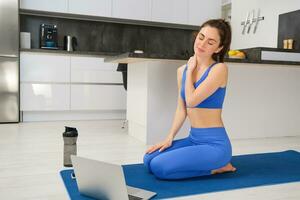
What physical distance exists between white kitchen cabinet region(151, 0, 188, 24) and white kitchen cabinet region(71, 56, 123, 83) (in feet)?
4.21

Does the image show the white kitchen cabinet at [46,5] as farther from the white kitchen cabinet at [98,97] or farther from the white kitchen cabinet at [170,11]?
the white kitchen cabinet at [170,11]

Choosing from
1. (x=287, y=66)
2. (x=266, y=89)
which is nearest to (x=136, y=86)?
(x=266, y=89)

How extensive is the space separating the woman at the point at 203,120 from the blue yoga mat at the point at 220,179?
0.06 meters

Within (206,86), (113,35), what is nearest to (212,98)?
(206,86)

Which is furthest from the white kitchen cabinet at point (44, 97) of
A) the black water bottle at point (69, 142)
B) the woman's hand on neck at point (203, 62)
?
the woman's hand on neck at point (203, 62)

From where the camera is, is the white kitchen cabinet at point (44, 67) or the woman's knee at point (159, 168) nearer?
the woman's knee at point (159, 168)

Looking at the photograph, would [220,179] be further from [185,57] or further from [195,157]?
[185,57]

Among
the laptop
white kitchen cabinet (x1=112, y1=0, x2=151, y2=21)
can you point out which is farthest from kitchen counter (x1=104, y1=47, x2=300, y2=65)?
white kitchen cabinet (x1=112, y1=0, x2=151, y2=21)

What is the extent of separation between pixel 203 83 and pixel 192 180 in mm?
566

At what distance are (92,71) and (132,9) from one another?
4.30ft

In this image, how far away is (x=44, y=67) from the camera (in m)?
4.45

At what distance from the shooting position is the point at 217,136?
193 cm

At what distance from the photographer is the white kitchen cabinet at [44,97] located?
4398 millimetres

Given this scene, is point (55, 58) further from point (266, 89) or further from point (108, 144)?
point (266, 89)
